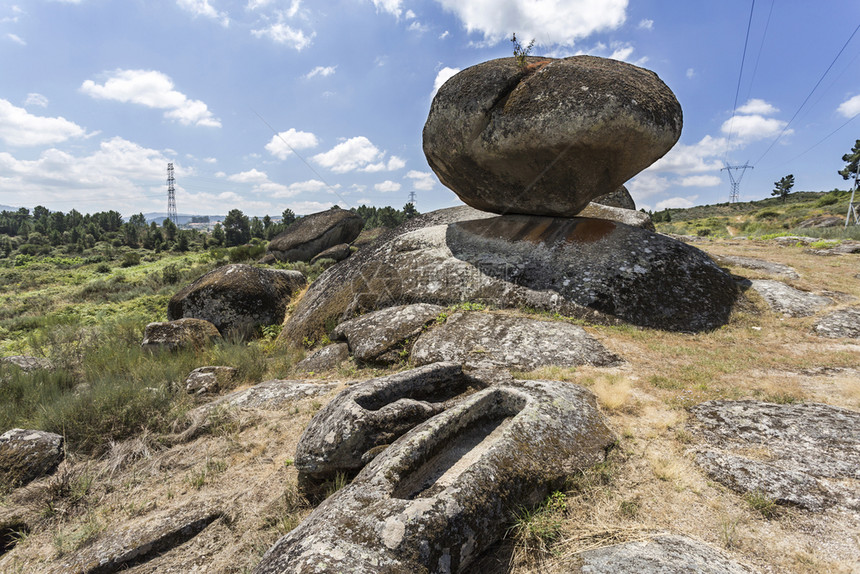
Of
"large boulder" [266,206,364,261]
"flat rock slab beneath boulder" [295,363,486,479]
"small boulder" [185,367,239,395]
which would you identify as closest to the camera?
"flat rock slab beneath boulder" [295,363,486,479]

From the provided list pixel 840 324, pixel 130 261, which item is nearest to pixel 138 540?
pixel 840 324

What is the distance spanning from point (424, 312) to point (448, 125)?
4.64 metres

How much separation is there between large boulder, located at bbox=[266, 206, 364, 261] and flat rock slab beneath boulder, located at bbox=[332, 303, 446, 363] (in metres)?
17.9

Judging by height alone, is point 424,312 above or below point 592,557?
above

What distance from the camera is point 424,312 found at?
26.8ft

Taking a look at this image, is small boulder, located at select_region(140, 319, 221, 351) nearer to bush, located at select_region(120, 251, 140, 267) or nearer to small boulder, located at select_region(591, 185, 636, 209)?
small boulder, located at select_region(591, 185, 636, 209)

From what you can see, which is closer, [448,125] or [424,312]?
[424,312]

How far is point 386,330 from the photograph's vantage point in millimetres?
7855

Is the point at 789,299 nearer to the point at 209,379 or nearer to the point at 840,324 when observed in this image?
the point at 840,324

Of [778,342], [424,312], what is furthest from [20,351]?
[778,342]

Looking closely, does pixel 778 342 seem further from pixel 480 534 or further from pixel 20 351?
pixel 20 351

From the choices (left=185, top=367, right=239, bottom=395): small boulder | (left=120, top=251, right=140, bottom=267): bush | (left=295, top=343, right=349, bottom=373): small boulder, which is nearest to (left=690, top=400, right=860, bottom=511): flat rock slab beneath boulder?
(left=295, top=343, right=349, bottom=373): small boulder

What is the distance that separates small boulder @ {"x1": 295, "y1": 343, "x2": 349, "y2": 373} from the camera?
783 cm

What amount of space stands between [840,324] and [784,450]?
5.82m
